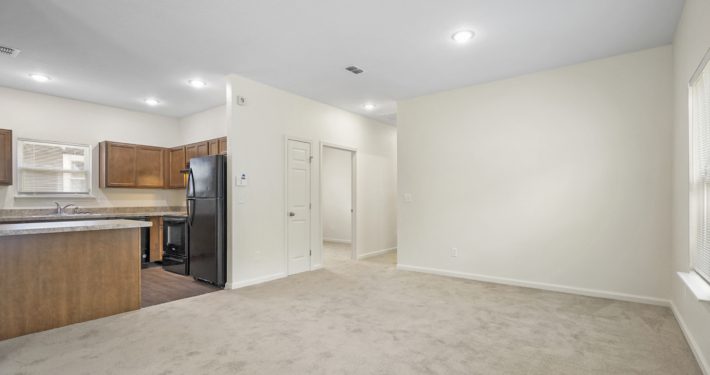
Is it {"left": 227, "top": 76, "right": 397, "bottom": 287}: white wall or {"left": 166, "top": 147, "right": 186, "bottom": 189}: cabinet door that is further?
{"left": 166, "top": 147, "right": 186, "bottom": 189}: cabinet door

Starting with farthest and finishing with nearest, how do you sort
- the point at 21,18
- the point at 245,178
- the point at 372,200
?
the point at 372,200, the point at 245,178, the point at 21,18

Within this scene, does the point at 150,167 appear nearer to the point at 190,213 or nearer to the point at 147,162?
the point at 147,162

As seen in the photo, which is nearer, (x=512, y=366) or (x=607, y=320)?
(x=512, y=366)

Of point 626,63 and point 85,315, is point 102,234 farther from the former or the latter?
point 626,63

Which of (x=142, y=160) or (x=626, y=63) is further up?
(x=626, y=63)

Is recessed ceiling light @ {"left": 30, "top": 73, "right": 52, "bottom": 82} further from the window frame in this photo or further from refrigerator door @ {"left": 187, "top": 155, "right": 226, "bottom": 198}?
refrigerator door @ {"left": 187, "top": 155, "right": 226, "bottom": 198}

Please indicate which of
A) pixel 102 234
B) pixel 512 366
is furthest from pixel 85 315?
pixel 512 366

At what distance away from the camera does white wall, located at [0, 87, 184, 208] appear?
16.3 ft

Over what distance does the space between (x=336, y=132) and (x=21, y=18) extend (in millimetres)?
3874

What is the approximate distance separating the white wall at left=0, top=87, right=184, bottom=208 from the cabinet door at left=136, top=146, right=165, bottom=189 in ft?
0.90

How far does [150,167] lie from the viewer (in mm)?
6199

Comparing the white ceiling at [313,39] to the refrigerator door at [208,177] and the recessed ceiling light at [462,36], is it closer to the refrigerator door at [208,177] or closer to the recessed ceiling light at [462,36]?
the recessed ceiling light at [462,36]

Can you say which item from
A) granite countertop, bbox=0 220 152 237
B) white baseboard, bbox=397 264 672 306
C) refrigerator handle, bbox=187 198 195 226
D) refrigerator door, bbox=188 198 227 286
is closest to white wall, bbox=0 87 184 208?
refrigerator handle, bbox=187 198 195 226

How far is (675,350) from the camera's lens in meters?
2.50
